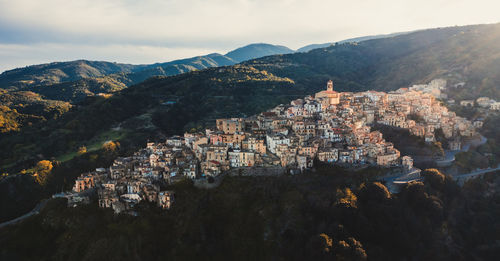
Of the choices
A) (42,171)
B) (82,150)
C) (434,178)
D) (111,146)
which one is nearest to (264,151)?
(434,178)

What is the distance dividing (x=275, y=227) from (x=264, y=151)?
36.1 feet

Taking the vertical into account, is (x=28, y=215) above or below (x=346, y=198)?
below

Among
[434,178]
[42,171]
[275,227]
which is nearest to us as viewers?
[275,227]

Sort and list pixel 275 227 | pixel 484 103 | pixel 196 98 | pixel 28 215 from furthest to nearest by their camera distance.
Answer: pixel 196 98
pixel 484 103
pixel 28 215
pixel 275 227

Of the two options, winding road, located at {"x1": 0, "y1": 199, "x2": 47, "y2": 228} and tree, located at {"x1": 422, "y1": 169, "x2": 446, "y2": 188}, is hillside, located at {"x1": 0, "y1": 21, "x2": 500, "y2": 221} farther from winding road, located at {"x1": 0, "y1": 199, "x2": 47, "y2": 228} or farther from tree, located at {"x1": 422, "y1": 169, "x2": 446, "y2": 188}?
tree, located at {"x1": 422, "y1": 169, "x2": 446, "y2": 188}

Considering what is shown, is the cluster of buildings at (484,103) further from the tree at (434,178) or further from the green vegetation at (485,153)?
the tree at (434,178)

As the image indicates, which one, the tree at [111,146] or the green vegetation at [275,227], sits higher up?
the tree at [111,146]

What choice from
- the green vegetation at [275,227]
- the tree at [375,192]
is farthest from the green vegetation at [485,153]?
the tree at [375,192]

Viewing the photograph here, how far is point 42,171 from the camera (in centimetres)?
6219

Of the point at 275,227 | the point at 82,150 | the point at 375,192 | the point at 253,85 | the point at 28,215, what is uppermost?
the point at 253,85

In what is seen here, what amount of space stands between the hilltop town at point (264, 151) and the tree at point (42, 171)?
18.2 m

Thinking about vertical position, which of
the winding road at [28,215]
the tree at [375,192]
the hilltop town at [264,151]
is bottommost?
the winding road at [28,215]

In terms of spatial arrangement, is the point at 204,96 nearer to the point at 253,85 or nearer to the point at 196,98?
the point at 196,98

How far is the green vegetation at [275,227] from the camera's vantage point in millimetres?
37500
